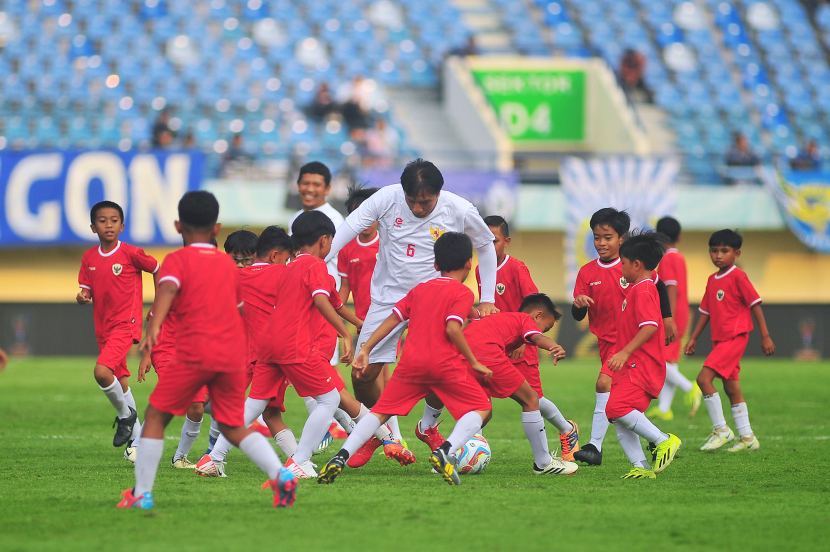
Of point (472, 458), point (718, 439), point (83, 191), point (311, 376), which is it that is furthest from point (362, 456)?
point (83, 191)

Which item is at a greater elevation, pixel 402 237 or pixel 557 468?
pixel 402 237

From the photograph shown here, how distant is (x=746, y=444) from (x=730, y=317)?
1168 millimetres

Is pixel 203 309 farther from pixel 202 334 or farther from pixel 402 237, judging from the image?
pixel 402 237

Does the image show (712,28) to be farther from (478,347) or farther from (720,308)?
(478,347)

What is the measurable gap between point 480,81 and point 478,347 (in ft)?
62.5

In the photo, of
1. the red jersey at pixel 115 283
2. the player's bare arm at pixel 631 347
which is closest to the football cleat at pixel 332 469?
the player's bare arm at pixel 631 347

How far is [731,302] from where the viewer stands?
8.85 m

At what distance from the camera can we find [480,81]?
24.7 metres

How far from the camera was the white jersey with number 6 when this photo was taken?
22.1 ft

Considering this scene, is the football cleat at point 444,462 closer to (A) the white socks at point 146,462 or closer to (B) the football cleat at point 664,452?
(B) the football cleat at point 664,452

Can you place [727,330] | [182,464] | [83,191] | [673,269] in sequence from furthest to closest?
[83,191] < [673,269] < [727,330] < [182,464]

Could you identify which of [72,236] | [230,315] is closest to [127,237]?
[72,236]

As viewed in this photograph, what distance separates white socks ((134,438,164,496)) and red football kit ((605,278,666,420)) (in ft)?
9.91

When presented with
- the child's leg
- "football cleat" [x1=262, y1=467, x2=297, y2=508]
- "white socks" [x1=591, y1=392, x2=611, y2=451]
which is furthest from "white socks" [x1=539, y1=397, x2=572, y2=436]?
the child's leg
